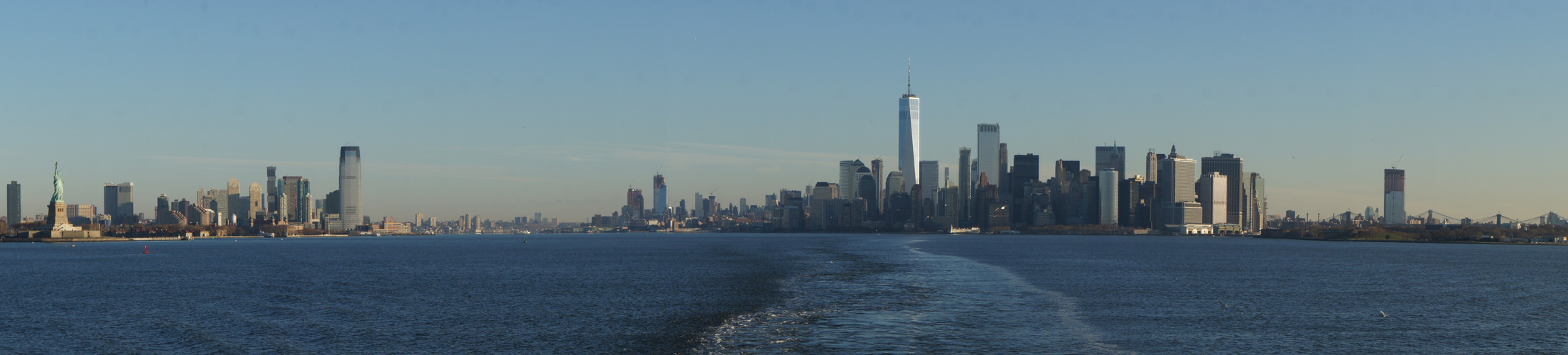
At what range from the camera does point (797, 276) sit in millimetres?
99375

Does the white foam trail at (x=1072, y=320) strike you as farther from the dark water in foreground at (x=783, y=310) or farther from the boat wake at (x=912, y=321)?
the dark water in foreground at (x=783, y=310)

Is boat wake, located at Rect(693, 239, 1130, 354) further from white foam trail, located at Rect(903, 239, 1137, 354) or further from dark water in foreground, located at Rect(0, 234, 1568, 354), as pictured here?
dark water in foreground, located at Rect(0, 234, 1568, 354)

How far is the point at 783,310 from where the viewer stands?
208 ft

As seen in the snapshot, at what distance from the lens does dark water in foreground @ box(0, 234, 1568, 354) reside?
1881 inches

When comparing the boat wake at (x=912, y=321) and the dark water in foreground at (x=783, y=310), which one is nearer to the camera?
the boat wake at (x=912, y=321)

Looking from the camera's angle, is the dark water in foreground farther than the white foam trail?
Yes

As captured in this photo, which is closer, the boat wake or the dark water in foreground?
the boat wake

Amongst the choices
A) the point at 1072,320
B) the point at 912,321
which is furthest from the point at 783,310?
the point at 1072,320

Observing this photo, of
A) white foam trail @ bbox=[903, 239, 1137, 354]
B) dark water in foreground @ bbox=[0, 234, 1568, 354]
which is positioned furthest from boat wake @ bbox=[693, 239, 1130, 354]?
dark water in foreground @ bbox=[0, 234, 1568, 354]

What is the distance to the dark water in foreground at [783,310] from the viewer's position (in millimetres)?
47781

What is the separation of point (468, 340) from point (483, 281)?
152ft

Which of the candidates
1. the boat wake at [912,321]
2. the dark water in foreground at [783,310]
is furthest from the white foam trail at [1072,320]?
the dark water in foreground at [783,310]

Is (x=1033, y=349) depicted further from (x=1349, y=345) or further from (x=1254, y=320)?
(x=1254, y=320)

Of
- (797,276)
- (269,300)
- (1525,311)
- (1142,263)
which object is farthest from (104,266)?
(1525,311)
